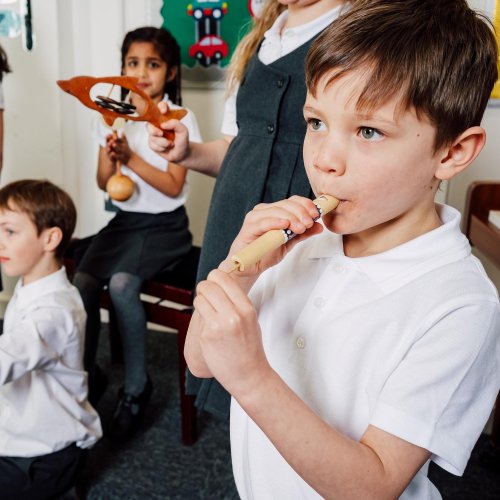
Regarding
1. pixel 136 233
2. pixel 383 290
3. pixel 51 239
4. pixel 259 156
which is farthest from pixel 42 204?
pixel 383 290

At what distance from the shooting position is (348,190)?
1.87 ft

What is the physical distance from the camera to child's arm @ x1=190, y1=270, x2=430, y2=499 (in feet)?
1.67

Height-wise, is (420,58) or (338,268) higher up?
(420,58)

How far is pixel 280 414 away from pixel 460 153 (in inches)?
12.4

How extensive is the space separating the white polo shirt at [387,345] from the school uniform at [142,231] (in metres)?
1.01

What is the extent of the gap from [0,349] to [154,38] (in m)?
1.05

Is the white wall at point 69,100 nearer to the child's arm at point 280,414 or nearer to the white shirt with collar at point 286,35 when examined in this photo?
the white shirt with collar at point 286,35

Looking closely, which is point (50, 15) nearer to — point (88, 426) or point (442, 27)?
point (88, 426)

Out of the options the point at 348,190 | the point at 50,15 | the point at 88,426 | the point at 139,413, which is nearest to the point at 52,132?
the point at 50,15

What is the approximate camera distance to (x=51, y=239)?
1.34m

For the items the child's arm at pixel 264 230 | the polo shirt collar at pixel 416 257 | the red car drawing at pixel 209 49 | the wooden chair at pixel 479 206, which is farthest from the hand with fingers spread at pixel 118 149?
the polo shirt collar at pixel 416 257

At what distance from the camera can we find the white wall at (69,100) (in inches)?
79.4

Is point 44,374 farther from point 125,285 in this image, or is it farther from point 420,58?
point 420,58

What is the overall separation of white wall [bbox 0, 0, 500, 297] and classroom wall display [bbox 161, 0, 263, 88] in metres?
0.05
